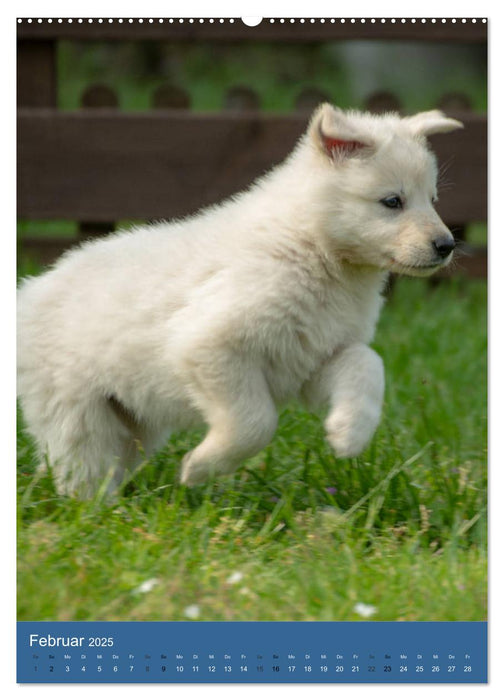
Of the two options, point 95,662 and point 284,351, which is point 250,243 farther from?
point 95,662

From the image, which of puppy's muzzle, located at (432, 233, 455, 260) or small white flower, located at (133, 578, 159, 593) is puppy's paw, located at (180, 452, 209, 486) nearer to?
small white flower, located at (133, 578, 159, 593)

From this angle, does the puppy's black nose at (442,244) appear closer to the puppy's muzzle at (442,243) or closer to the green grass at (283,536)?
the puppy's muzzle at (442,243)

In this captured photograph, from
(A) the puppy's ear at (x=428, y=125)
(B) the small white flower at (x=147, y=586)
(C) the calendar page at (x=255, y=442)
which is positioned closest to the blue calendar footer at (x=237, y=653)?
(C) the calendar page at (x=255, y=442)

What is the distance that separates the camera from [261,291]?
3615 millimetres

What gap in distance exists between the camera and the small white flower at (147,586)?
3.12 m

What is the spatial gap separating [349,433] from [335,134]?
3.25 ft

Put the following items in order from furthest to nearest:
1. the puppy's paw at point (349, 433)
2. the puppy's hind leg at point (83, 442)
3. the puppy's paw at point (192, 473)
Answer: the puppy's hind leg at point (83, 442) → the puppy's paw at point (192, 473) → the puppy's paw at point (349, 433)

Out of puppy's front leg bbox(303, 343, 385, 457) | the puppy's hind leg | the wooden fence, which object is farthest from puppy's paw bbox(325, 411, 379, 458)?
the wooden fence

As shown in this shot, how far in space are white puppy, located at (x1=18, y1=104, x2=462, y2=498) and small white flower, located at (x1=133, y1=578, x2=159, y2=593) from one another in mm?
650

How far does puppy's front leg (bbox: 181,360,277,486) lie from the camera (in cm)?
363

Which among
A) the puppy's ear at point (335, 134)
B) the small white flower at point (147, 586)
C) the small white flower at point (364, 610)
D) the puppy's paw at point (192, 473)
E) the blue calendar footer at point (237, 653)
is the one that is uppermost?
the puppy's ear at point (335, 134)

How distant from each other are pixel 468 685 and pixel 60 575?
1.22 metres
